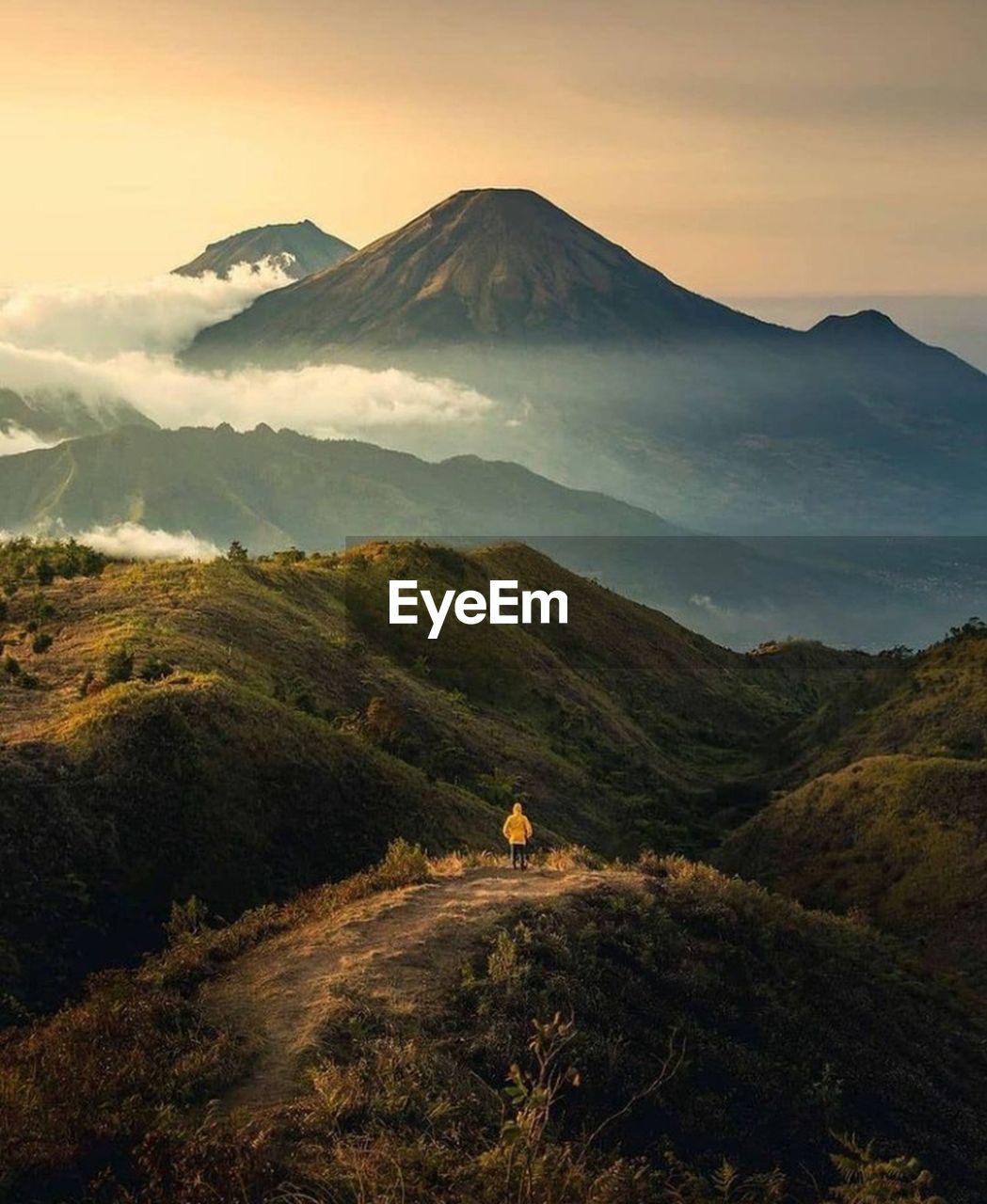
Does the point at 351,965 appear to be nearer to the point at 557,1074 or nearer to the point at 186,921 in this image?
the point at 557,1074

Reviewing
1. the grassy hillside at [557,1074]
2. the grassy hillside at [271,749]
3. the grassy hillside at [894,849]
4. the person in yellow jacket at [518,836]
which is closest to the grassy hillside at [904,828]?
the grassy hillside at [894,849]

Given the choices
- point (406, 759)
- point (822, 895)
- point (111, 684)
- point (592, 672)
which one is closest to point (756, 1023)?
point (111, 684)

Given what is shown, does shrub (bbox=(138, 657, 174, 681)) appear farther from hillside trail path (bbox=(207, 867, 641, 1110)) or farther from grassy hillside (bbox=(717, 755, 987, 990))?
grassy hillside (bbox=(717, 755, 987, 990))

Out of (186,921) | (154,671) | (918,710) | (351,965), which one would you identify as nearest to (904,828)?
(918,710)

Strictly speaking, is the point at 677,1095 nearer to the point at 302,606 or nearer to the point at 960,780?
the point at 960,780

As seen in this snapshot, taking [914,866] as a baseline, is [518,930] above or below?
above

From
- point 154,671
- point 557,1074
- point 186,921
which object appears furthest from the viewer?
point 154,671
